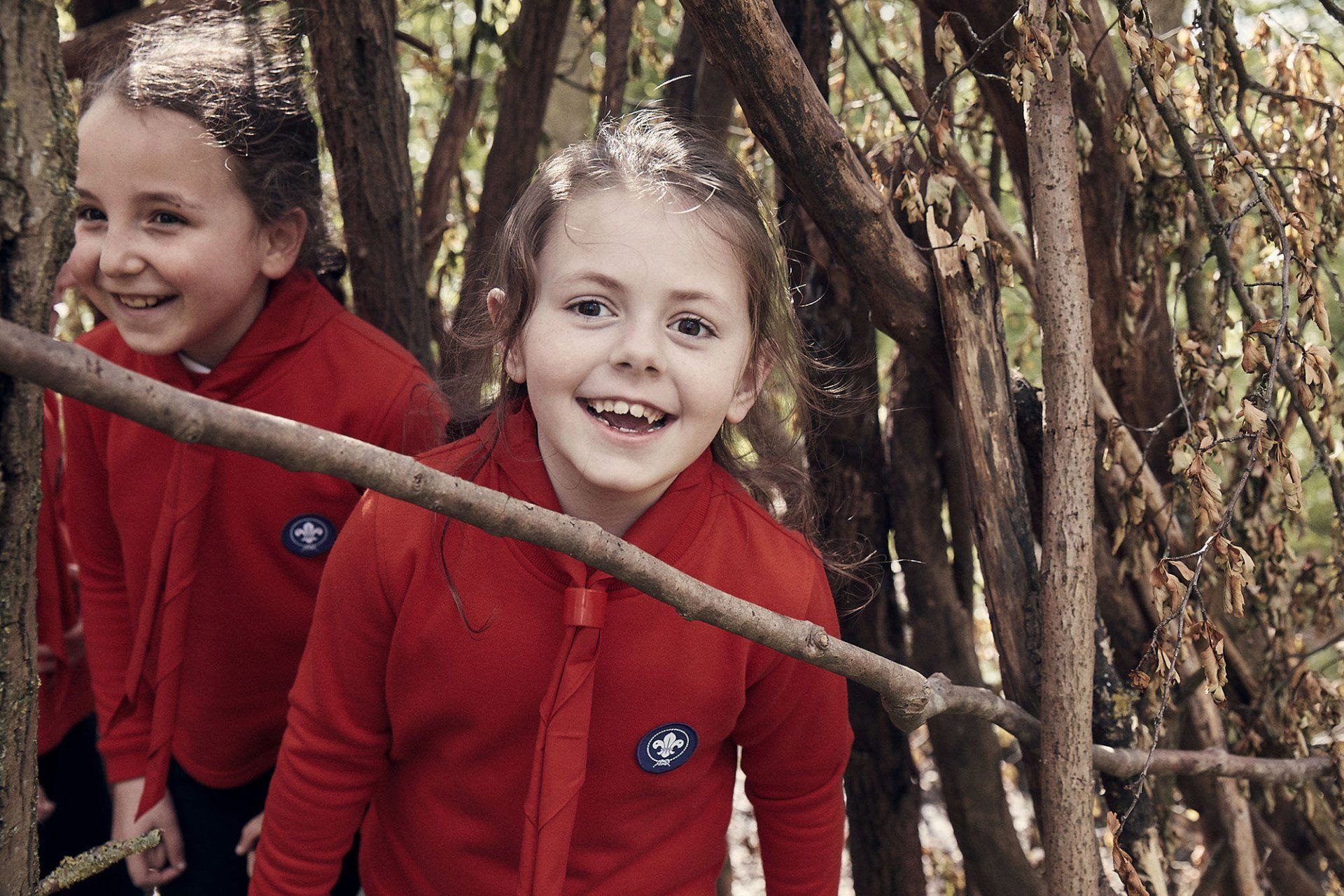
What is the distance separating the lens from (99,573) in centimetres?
194

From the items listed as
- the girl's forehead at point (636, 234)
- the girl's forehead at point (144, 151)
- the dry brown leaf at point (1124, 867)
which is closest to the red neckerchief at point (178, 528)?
the girl's forehead at point (144, 151)

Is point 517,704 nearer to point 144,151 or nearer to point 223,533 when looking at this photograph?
point 223,533

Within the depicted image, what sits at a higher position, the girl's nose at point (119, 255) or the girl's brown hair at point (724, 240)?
the girl's brown hair at point (724, 240)

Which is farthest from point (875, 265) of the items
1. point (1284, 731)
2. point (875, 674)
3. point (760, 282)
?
point (1284, 731)

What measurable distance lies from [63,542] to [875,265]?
1.77 m

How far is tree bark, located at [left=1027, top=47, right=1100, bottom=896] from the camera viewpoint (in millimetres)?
1521

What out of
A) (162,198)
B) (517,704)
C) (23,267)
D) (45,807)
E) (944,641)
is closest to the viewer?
(23,267)

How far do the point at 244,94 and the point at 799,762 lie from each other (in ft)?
4.60

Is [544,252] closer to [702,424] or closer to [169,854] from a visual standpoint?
[702,424]

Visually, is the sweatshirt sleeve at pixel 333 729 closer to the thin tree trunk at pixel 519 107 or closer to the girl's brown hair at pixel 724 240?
the girl's brown hair at pixel 724 240

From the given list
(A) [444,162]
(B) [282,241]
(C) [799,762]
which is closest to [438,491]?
(C) [799,762]

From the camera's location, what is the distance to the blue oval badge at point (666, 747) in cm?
148

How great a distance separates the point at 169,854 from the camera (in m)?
1.87

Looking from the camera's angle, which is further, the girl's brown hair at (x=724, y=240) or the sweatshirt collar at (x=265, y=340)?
the sweatshirt collar at (x=265, y=340)
